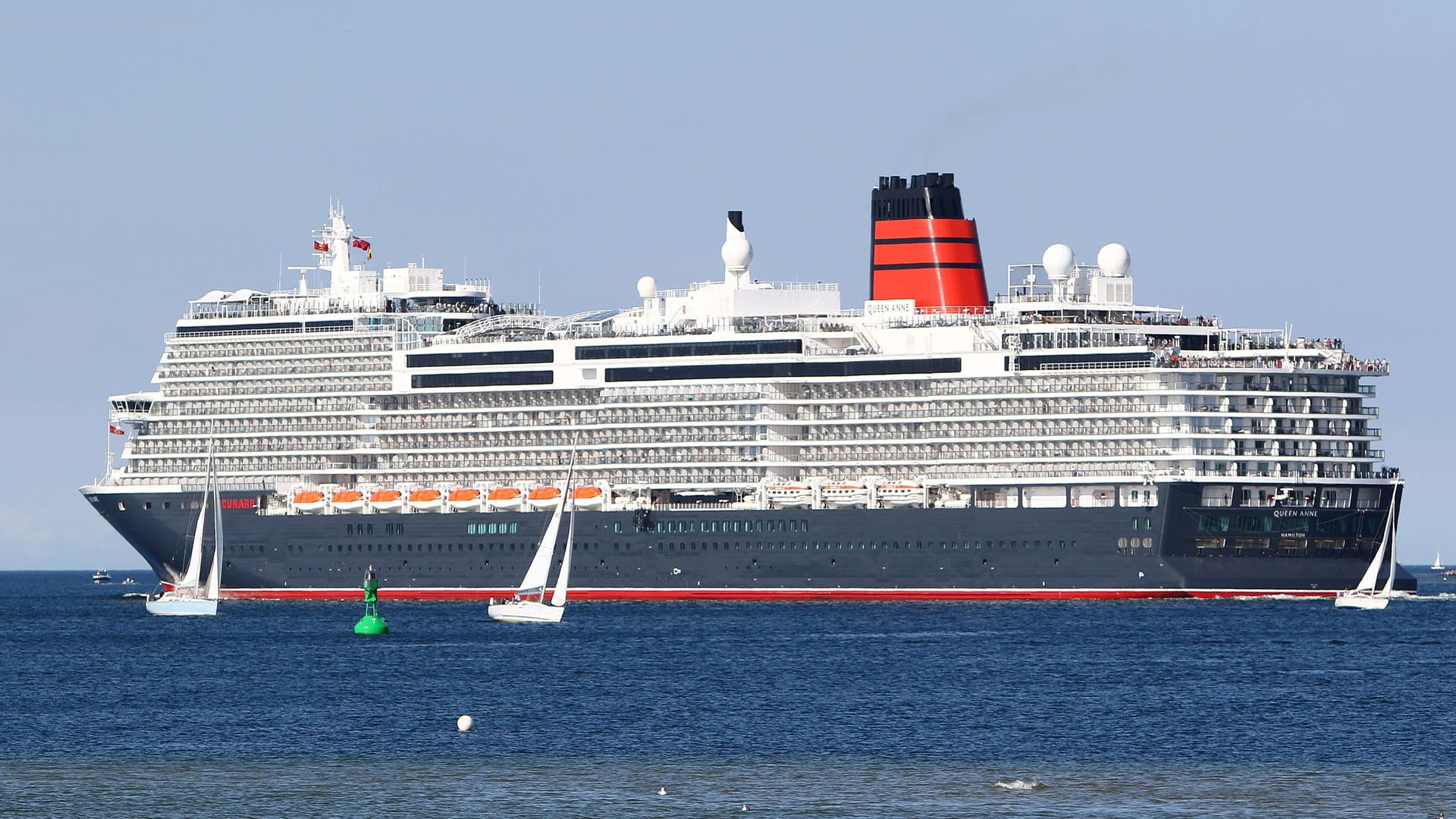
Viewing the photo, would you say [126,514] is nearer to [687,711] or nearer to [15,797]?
[687,711]

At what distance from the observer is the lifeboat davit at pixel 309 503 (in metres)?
122

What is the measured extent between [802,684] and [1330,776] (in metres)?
21.5

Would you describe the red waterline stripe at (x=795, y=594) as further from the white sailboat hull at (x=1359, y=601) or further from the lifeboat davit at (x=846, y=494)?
the lifeboat davit at (x=846, y=494)

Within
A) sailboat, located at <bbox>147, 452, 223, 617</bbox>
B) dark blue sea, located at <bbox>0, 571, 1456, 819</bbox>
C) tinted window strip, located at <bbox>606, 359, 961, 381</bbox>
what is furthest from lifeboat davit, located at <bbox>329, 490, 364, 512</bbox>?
dark blue sea, located at <bbox>0, 571, 1456, 819</bbox>

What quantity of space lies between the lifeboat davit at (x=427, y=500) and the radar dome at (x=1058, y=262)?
2964 cm

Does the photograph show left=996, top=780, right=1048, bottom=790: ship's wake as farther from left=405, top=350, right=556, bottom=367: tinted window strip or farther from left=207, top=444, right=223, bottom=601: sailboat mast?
left=405, top=350, right=556, bottom=367: tinted window strip

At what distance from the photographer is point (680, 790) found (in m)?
53.1

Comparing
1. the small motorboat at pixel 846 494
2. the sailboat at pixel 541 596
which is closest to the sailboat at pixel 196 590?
the sailboat at pixel 541 596

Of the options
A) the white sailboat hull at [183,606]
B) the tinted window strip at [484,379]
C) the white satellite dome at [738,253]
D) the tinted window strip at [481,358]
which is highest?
the white satellite dome at [738,253]

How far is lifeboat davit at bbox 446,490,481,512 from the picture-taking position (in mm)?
118938

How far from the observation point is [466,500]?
119125mm

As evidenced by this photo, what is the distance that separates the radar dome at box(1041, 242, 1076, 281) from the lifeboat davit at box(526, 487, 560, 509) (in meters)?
24.1

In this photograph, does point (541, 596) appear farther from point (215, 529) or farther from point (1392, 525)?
point (1392, 525)

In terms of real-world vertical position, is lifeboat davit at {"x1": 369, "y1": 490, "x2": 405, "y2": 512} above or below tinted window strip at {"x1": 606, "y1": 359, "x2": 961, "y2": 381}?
below
